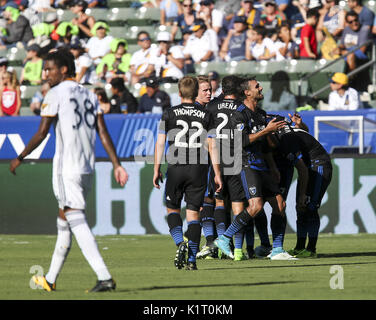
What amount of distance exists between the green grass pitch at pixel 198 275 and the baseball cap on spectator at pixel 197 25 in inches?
295

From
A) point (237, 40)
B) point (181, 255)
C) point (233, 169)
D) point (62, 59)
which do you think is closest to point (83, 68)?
point (237, 40)

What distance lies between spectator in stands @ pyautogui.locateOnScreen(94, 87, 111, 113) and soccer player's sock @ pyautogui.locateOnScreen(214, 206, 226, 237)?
6744 millimetres

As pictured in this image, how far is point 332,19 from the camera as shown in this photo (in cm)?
2153

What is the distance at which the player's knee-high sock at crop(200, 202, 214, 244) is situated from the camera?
13.6 m

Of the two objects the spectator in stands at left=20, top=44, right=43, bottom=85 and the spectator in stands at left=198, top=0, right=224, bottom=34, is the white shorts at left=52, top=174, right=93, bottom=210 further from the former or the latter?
the spectator in stands at left=20, top=44, right=43, bottom=85

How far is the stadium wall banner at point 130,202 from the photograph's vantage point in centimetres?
1769

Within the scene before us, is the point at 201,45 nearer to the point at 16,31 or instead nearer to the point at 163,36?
the point at 163,36

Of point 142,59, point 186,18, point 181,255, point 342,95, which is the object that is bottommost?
point 181,255

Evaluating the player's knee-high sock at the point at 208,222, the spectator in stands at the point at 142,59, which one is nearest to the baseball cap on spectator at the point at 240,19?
the spectator in stands at the point at 142,59

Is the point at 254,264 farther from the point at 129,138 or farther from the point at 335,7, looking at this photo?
the point at 335,7

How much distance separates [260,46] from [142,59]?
2.66 m

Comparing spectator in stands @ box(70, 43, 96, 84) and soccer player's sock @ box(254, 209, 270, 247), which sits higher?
spectator in stands @ box(70, 43, 96, 84)

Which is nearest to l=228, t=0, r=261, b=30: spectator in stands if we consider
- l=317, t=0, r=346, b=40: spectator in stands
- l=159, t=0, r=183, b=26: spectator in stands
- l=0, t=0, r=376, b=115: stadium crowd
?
l=0, t=0, r=376, b=115: stadium crowd

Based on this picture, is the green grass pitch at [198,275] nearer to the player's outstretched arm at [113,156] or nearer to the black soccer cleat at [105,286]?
the black soccer cleat at [105,286]
